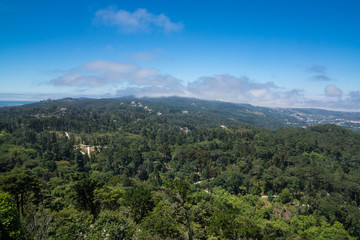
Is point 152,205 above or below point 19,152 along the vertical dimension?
above

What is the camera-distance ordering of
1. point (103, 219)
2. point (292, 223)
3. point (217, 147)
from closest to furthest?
1. point (103, 219)
2. point (292, 223)
3. point (217, 147)

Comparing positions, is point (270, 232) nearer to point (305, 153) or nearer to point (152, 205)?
point (152, 205)

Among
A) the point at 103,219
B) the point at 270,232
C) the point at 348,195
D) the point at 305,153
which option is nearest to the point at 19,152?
the point at 103,219

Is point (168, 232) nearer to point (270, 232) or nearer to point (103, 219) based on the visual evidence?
point (103, 219)

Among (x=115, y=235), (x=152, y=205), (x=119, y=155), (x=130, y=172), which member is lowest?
(x=130, y=172)

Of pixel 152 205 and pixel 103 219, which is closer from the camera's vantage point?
pixel 103 219

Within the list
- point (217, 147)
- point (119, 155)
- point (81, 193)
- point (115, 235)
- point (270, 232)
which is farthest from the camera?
point (217, 147)
